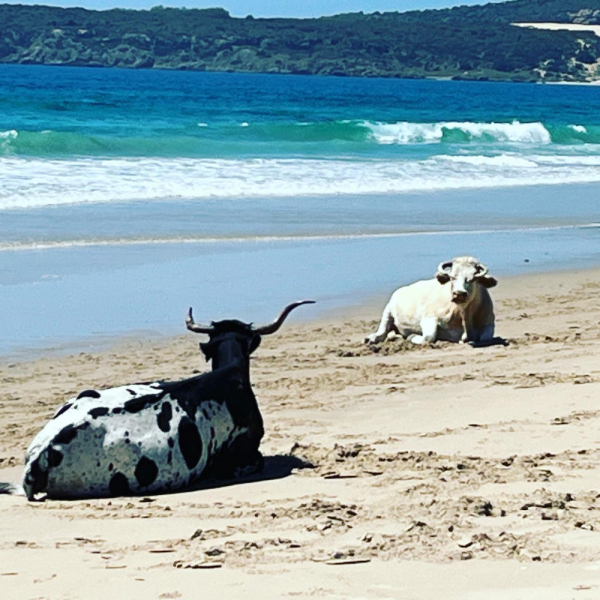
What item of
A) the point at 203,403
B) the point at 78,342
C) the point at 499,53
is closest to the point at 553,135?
the point at 78,342

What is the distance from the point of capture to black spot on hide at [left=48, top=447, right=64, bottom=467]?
6570mm

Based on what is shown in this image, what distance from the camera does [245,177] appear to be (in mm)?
26156

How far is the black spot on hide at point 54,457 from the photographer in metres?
6.57

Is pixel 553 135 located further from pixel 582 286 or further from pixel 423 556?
pixel 423 556

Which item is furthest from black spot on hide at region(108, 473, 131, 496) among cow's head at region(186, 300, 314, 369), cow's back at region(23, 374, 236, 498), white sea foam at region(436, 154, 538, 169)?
white sea foam at region(436, 154, 538, 169)

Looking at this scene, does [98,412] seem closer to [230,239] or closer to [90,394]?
[90,394]

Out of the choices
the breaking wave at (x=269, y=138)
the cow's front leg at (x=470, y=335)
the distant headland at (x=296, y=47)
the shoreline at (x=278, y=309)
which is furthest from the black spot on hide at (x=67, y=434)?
the distant headland at (x=296, y=47)

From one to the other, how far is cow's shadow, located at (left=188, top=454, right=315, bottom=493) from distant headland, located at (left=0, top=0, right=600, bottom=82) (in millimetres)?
141594

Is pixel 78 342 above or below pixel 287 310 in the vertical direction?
below

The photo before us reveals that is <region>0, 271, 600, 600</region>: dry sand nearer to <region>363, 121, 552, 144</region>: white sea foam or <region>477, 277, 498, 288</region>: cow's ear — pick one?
<region>477, 277, 498, 288</region>: cow's ear

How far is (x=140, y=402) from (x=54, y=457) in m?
0.50

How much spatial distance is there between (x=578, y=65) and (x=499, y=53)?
1060cm

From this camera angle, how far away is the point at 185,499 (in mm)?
6535

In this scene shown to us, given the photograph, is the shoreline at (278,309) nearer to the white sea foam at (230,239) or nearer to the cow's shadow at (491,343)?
the white sea foam at (230,239)
